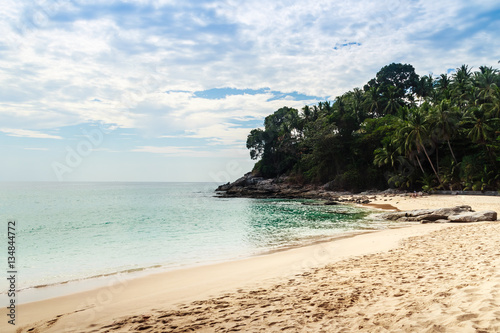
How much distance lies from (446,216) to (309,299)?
17222 millimetres

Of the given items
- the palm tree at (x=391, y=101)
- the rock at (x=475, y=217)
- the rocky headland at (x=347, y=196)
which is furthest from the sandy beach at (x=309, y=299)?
the palm tree at (x=391, y=101)

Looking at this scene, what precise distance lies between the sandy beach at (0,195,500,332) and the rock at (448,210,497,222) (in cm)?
937

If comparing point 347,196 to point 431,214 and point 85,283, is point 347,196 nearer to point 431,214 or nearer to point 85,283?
point 431,214

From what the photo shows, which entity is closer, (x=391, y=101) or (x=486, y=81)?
(x=486, y=81)

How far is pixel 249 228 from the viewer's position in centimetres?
1983

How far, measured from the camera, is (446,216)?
59.3 feet

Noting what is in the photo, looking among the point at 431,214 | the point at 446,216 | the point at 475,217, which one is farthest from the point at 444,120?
the point at 475,217

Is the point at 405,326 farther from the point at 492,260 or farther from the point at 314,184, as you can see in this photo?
the point at 314,184

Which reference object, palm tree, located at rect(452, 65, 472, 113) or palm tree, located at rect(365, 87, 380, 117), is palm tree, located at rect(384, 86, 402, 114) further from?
palm tree, located at rect(452, 65, 472, 113)

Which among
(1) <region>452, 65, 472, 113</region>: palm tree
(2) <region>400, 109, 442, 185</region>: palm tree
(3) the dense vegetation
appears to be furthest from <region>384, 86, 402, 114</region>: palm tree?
(2) <region>400, 109, 442, 185</region>: palm tree

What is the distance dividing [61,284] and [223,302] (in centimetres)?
573

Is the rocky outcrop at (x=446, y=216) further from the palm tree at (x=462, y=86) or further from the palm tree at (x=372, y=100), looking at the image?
the palm tree at (x=372, y=100)

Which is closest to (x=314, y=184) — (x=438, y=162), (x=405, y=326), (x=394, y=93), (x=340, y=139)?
(x=340, y=139)

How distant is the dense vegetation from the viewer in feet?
123
